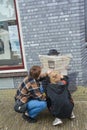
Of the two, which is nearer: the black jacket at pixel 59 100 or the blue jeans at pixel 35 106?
the black jacket at pixel 59 100

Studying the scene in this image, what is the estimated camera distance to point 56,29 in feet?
17.6

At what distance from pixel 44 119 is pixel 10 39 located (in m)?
2.38

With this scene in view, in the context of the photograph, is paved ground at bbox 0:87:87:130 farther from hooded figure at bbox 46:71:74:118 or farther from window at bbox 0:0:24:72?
window at bbox 0:0:24:72

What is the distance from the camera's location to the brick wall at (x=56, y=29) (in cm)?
524

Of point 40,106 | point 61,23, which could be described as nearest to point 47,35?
point 61,23

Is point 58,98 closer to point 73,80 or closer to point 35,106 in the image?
point 35,106

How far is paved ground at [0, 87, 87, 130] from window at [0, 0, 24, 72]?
1053 mm

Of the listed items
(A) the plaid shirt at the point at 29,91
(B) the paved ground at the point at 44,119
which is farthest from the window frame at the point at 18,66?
(A) the plaid shirt at the point at 29,91

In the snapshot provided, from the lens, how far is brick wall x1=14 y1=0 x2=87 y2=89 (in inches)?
206

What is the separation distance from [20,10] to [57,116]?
2.58 m

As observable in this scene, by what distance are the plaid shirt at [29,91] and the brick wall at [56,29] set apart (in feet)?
4.99

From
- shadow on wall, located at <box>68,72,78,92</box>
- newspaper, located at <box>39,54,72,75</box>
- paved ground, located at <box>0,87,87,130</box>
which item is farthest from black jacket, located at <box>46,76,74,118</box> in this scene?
shadow on wall, located at <box>68,72,78,92</box>

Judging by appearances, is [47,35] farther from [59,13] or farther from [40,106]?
[40,106]

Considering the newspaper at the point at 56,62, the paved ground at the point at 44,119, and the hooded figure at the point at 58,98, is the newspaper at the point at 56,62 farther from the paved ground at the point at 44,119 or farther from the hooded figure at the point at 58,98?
the paved ground at the point at 44,119
